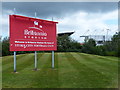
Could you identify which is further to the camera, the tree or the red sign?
the tree

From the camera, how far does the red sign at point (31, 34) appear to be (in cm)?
829

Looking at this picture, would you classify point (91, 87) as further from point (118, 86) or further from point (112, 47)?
point (112, 47)

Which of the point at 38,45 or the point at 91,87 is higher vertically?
the point at 38,45

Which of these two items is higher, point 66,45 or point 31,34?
point 31,34

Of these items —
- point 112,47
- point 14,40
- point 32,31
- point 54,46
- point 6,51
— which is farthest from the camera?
point 112,47

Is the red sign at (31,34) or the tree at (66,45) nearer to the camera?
the red sign at (31,34)

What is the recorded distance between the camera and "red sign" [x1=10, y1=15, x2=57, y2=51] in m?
8.29

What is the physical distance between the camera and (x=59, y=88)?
5.39m

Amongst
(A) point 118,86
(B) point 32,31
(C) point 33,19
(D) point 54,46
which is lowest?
(A) point 118,86

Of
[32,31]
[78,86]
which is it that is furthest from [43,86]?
[32,31]

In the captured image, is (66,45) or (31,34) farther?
(66,45)

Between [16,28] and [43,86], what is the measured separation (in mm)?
4066

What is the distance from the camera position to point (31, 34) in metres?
9.04

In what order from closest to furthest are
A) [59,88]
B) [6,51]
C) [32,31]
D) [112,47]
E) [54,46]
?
[59,88], [32,31], [54,46], [6,51], [112,47]
